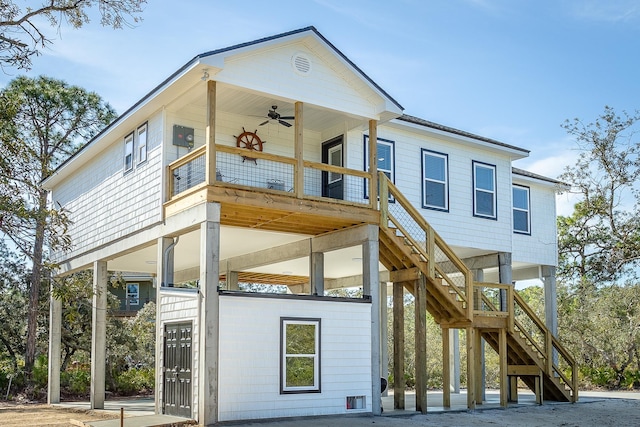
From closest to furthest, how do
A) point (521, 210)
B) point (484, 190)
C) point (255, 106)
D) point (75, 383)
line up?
point (255, 106)
point (484, 190)
point (521, 210)
point (75, 383)

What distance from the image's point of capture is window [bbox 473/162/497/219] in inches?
860

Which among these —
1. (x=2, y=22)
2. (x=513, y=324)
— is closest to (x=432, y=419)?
(x=513, y=324)

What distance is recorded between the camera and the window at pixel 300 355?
15587mm

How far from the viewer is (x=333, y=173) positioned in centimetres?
1912

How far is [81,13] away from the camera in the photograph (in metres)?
15.0

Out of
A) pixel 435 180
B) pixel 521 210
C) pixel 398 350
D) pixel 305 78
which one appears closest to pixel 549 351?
pixel 398 350

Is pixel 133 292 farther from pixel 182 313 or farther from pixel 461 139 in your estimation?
pixel 182 313

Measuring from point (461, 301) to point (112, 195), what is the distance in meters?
9.25

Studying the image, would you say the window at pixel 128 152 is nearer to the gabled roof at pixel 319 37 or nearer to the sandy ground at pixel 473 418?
the gabled roof at pixel 319 37

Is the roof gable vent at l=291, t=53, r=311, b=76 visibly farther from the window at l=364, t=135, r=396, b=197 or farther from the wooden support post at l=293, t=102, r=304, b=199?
the window at l=364, t=135, r=396, b=197

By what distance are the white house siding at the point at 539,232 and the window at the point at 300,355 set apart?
364 inches

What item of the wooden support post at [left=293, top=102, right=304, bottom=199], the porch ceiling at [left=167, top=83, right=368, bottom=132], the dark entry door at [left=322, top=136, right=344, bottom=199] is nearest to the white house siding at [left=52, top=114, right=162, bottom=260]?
the porch ceiling at [left=167, top=83, right=368, bottom=132]

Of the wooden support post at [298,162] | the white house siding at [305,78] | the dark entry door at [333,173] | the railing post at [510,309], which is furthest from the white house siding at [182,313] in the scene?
the railing post at [510,309]

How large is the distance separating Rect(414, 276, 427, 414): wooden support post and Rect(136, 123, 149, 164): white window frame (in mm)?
7001
